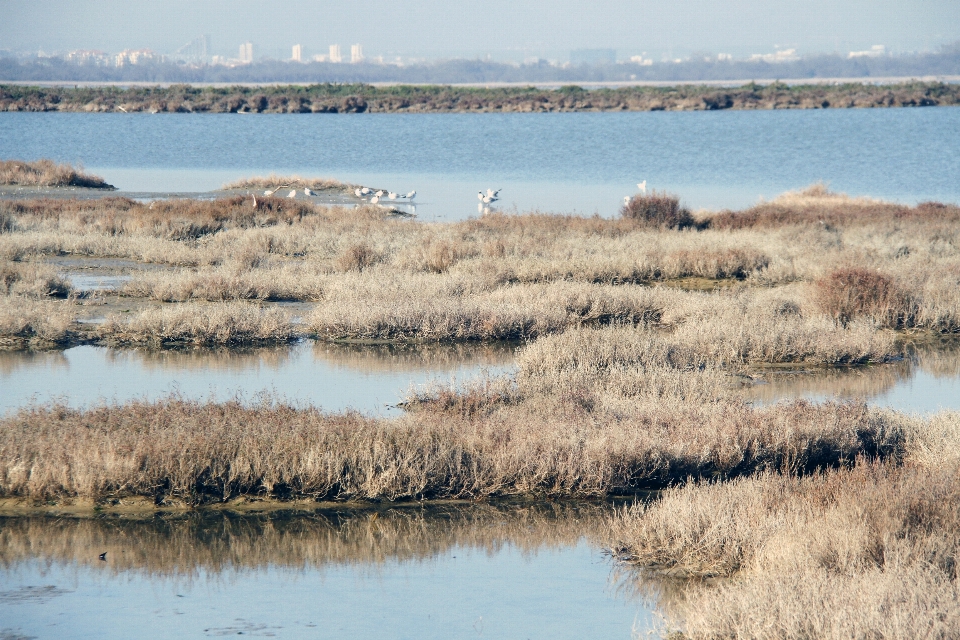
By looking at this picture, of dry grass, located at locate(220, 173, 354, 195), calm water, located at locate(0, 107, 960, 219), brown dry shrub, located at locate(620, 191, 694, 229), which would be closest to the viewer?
brown dry shrub, located at locate(620, 191, 694, 229)

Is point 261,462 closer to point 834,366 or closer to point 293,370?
point 293,370

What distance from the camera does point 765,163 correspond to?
4088cm

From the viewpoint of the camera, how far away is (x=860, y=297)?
1383 centimetres

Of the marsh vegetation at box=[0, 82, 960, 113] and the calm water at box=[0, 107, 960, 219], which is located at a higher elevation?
the marsh vegetation at box=[0, 82, 960, 113]

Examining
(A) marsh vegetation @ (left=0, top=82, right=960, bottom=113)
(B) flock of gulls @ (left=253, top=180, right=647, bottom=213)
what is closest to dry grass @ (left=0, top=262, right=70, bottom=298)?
(B) flock of gulls @ (left=253, top=180, right=647, bottom=213)

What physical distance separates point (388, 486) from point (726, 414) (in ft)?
9.91

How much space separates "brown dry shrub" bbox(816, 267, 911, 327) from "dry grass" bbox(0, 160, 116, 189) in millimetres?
23191

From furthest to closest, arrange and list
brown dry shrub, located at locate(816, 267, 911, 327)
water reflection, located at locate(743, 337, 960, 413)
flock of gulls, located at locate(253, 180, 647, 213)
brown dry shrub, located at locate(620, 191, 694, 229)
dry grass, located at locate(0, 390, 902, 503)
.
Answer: flock of gulls, located at locate(253, 180, 647, 213), brown dry shrub, located at locate(620, 191, 694, 229), brown dry shrub, located at locate(816, 267, 911, 327), water reflection, located at locate(743, 337, 960, 413), dry grass, located at locate(0, 390, 902, 503)

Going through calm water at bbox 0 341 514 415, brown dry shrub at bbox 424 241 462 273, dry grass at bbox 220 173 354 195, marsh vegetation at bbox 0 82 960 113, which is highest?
marsh vegetation at bbox 0 82 960 113

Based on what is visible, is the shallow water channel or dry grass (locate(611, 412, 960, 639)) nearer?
dry grass (locate(611, 412, 960, 639))

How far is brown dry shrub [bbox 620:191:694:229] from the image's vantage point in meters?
21.3

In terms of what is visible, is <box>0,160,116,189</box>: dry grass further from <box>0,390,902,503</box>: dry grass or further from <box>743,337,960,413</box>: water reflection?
<box>743,337,960,413</box>: water reflection

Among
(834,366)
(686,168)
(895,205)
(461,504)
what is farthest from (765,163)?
(461,504)

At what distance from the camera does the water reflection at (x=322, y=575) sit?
5879 mm
